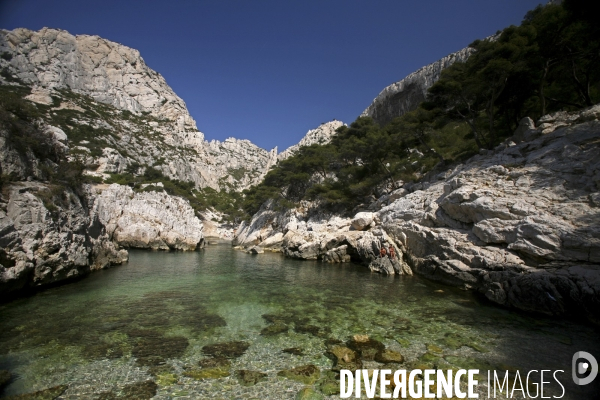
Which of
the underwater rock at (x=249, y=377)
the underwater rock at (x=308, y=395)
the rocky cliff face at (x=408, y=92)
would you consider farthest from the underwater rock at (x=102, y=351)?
the rocky cliff face at (x=408, y=92)

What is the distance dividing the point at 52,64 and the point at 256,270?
10237cm

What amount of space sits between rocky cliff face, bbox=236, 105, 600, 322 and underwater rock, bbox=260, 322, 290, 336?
8.46 metres

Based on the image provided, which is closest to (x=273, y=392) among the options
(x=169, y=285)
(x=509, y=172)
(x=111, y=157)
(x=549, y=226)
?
(x=169, y=285)

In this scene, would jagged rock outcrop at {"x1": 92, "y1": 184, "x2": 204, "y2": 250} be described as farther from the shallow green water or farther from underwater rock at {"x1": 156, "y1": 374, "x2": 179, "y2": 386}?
underwater rock at {"x1": 156, "y1": 374, "x2": 179, "y2": 386}

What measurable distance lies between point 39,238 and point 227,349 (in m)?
9.75

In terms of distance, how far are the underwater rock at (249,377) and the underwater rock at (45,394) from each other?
115 inches

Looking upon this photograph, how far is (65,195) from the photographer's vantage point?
13.5 meters

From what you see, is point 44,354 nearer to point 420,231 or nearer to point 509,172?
point 420,231

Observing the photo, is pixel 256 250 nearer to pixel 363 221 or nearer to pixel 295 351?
pixel 363 221

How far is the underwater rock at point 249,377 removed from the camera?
5023 mm

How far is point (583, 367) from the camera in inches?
222

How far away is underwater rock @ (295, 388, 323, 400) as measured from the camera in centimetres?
461

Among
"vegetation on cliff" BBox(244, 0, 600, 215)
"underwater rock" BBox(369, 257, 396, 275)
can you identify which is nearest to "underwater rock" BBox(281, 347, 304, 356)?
"underwater rock" BBox(369, 257, 396, 275)

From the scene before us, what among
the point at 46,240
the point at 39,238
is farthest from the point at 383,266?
the point at 39,238
